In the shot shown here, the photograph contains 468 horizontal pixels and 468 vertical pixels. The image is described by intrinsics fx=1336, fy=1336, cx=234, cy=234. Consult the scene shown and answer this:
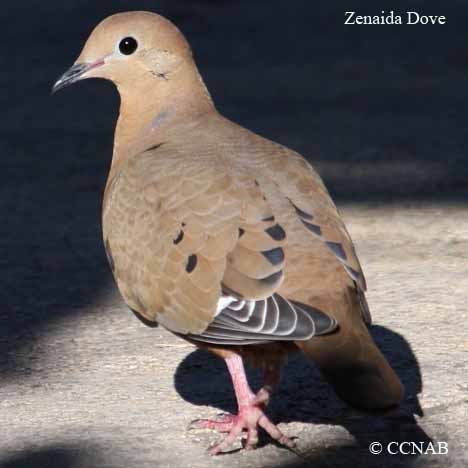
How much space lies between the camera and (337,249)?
3.85 m

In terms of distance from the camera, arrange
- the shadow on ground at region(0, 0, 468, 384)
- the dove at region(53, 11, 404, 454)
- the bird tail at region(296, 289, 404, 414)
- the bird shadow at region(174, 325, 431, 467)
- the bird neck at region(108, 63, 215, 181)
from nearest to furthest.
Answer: the bird tail at region(296, 289, 404, 414)
the dove at region(53, 11, 404, 454)
the bird shadow at region(174, 325, 431, 467)
the bird neck at region(108, 63, 215, 181)
the shadow on ground at region(0, 0, 468, 384)

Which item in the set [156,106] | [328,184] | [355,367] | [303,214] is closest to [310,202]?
[303,214]

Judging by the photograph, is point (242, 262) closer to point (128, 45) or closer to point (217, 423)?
point (217, 423)

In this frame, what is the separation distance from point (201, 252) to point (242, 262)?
141 mm

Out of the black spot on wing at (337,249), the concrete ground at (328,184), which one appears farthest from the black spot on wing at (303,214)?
the concrete ground at (328,184)

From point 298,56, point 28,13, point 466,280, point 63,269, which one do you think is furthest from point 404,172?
point 28,13

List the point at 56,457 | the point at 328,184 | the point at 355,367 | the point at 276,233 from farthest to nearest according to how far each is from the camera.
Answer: the point at 328,184, the point at 56,457, the point at 276,233, the point at 355,367

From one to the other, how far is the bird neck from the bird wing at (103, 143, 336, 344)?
0.31 metres

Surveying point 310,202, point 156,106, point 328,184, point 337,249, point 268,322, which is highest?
point 156,106

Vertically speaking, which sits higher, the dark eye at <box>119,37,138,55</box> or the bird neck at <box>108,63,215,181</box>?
the dark eye at <box>119,37,138,55</box>

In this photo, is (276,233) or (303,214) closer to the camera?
(276,233)

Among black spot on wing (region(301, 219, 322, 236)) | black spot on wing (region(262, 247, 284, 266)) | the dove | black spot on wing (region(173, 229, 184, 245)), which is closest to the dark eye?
the dove

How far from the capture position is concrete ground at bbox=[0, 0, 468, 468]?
408 cm

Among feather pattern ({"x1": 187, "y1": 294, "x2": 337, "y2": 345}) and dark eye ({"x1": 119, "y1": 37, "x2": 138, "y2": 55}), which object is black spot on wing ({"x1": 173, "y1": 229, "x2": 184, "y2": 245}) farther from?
dark eye ({"x1": 119, "y1": 37, "x2": 138, "y2": 55})
